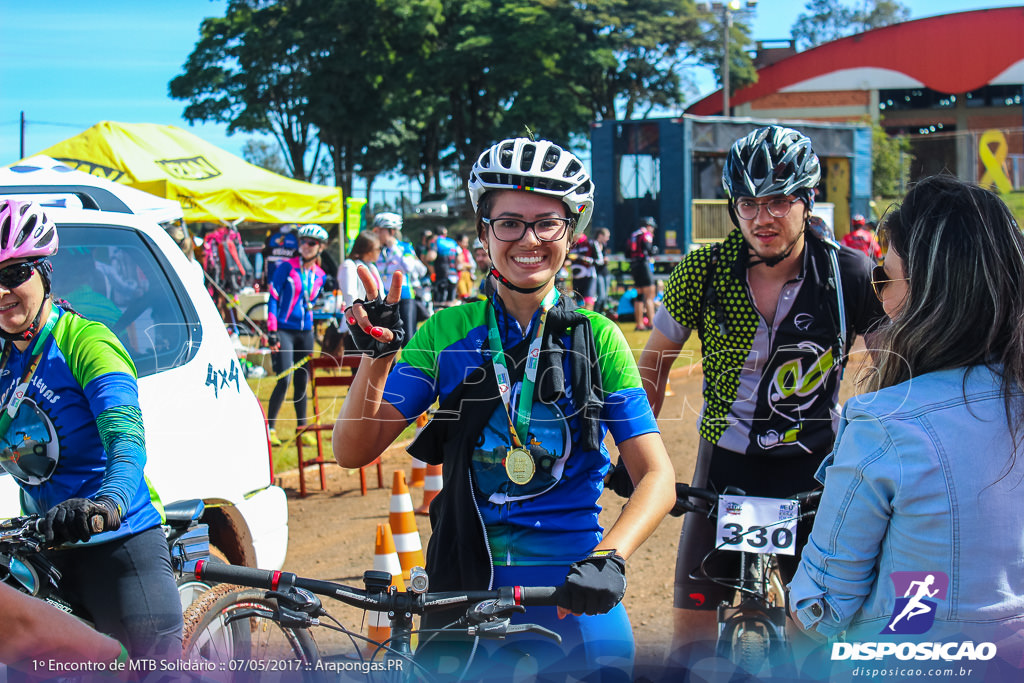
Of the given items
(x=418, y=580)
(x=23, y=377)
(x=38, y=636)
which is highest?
(x=23, y=377)

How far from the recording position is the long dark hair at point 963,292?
1.75 metres

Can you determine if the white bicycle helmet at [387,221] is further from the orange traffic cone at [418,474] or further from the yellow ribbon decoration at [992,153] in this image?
the yellow ribbon decoration at [992,153]

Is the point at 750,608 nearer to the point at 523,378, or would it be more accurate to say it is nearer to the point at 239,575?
the point at 523,378

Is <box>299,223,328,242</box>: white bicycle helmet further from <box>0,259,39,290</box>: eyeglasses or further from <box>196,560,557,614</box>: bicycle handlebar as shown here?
<box>196,560,557,614</box>: bicycle handlebar

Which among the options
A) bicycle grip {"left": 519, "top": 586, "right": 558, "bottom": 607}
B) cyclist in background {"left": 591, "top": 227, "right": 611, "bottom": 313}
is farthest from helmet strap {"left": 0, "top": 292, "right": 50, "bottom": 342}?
cyclist in background {"left": 591, "top": 227, "right": 611, "bottom": 313}

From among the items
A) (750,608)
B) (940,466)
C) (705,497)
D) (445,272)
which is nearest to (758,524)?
(705,497)

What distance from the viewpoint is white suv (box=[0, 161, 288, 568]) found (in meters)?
3.73

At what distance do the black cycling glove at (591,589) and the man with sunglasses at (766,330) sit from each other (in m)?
1.54

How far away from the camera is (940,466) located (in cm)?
167

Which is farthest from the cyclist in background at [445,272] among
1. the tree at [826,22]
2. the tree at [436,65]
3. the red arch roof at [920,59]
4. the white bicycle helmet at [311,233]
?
the tree at [826,22]

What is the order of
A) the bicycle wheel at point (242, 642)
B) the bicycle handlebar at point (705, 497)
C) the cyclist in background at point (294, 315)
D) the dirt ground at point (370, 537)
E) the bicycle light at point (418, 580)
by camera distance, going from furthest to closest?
the cyclist in background at point (294, 315), the dirt ground at point (370, 537), the bicycle handlebar at point (705, 497), the bicycle wheel at point (242, 642), the bicycle light at point (418, 580)

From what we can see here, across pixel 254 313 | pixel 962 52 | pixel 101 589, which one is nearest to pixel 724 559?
pixel 101 589

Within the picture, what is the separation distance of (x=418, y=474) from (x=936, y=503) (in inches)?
225

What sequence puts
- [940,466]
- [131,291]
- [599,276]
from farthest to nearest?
1. [599,276]
2. [131,291]
3. [940,466]
